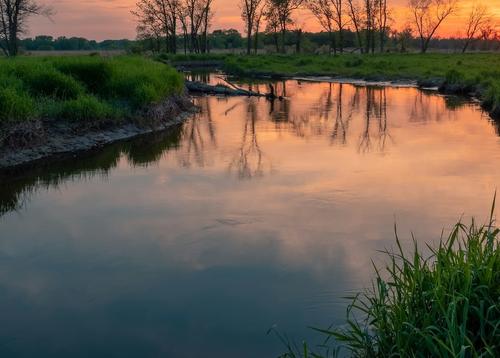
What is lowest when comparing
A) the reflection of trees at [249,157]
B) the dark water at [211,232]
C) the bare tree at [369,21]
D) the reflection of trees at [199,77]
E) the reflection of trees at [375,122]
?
the dark water at [211,232]

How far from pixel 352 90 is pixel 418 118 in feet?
40.4

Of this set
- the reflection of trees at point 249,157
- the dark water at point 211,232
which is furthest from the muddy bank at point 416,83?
the dark water at point 211,232

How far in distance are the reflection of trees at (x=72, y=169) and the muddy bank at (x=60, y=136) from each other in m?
0.35

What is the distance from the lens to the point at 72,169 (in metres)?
11.9

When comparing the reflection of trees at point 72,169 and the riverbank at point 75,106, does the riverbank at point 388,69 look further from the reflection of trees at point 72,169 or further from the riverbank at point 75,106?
the reflection of trees at point 72,169

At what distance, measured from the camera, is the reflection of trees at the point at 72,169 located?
33.0 ft

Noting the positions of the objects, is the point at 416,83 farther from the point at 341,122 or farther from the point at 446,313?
the point at 446,313

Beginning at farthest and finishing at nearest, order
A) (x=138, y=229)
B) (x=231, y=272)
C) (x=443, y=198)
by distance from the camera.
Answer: (x=443, y=198)
(x=138, y=229)
(x=231, y=272)

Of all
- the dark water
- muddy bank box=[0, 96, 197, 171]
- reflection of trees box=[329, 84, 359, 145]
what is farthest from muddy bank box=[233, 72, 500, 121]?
muddy bank box=[0, 96, 197, 171]

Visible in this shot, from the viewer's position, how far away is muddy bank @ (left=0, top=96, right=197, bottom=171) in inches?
467

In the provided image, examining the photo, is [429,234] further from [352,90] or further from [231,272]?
[352,90]

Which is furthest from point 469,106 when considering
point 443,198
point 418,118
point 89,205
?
point 89,205

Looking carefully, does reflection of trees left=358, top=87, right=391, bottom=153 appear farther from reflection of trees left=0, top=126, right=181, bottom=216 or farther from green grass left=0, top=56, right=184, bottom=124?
green grass left=0, top=56, right=184, bottom=124

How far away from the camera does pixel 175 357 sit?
501 centimetres
